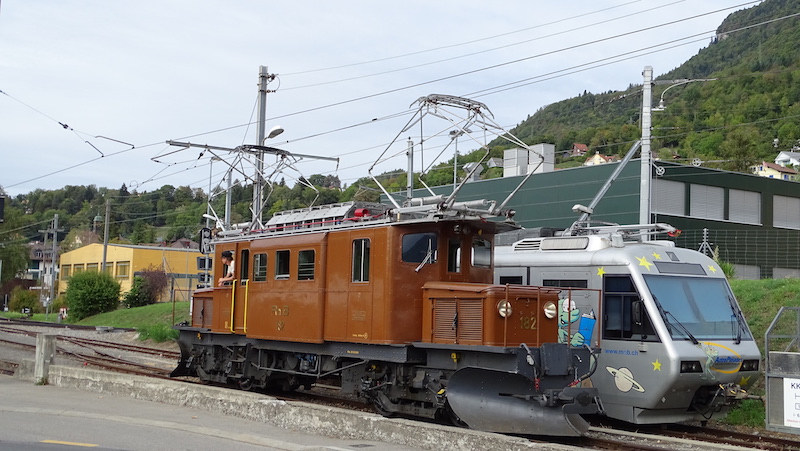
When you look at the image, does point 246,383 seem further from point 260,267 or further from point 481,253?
point 481,253

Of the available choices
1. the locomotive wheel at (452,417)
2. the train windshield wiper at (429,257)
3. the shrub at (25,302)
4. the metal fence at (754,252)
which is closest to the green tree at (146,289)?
the shrub at (25,302)

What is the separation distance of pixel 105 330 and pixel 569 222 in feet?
72.5

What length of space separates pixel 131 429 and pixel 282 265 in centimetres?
463

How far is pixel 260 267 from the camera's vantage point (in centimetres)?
1563

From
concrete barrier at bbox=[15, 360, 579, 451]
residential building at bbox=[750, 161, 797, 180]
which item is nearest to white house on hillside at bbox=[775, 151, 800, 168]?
residential building at bbox=[750, 161, 797, 180]

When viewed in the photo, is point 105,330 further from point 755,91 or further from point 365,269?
point 755,91

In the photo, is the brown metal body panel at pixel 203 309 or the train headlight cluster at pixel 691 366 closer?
the train headlight cluster at pixel 691 366

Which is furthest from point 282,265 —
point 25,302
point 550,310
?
point 25,302

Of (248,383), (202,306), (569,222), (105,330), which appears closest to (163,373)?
(202,306)

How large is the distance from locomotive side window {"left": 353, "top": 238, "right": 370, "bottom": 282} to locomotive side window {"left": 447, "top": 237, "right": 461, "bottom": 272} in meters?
1.33

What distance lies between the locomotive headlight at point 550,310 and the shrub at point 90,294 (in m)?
45.8

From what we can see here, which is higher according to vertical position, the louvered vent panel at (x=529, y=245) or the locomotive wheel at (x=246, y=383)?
the louvered vent panel at (x=529, y=245)

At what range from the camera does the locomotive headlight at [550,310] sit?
11719 millimetres

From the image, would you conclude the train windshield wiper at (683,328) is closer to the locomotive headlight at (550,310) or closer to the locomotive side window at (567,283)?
the locomotive side window at (567,283)
